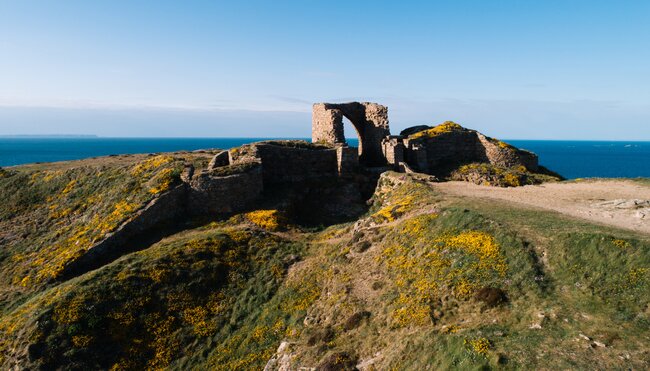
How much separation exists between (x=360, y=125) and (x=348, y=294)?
1321 inches

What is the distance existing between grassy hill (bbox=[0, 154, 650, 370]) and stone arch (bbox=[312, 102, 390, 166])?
14.9 metres

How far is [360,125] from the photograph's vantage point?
53250 mm

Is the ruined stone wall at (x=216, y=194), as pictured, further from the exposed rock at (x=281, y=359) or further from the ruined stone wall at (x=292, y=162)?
the exposed rock at (x=281, y=359)

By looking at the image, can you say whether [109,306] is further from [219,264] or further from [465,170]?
[465,170]

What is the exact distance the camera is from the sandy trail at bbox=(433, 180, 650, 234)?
76.3 feet

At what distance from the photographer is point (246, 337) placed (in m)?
22.9

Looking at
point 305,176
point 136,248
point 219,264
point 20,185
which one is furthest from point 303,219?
point 20,185

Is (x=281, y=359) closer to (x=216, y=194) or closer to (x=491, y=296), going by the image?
(x=491, y=296)

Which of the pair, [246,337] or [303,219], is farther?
[303,219]

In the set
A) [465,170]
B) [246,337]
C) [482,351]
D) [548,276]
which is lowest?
[246,337]

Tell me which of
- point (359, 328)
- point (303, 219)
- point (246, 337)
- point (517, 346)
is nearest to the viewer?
point (517, 346)

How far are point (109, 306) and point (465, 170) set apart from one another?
34484mm

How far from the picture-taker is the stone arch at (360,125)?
48375 millimetres

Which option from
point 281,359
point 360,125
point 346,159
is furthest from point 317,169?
point 281,359
